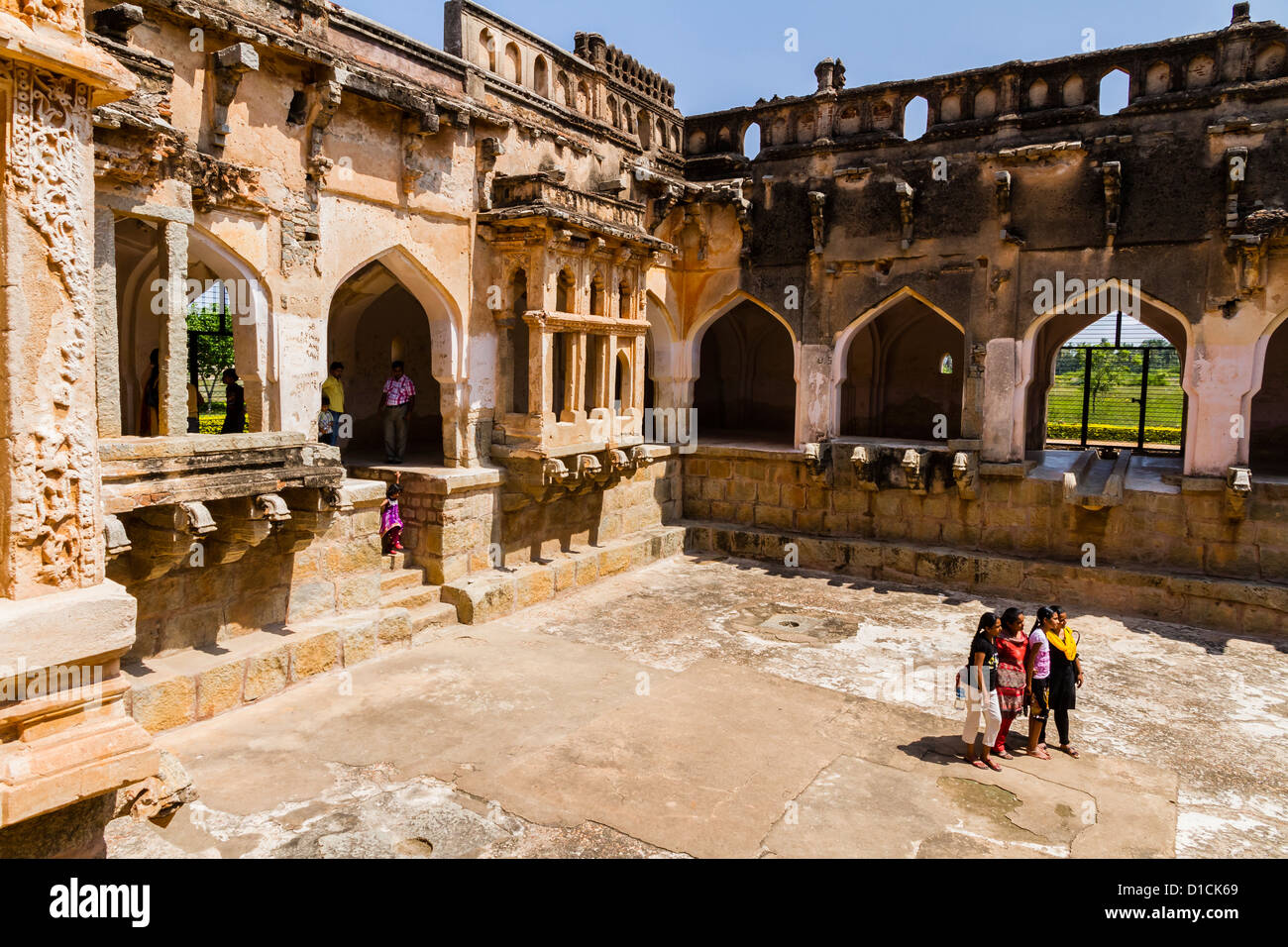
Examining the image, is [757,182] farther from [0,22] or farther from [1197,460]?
[0,22]

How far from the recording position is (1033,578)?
1036 centimetres

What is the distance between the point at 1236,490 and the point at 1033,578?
7.24ft

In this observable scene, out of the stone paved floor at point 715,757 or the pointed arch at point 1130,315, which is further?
the pointed arch at point 1130,315

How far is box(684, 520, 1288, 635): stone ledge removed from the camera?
9.27 metres

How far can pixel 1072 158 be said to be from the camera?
1014 cm

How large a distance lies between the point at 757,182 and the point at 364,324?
5.59 m

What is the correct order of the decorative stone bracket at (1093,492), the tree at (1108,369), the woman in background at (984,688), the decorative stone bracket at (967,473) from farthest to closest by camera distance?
the tree at (1108,369) < the decorative stone bracket at (967,473) < the decorative stone bracket at (1093,492) < the woman in background at (984,688)

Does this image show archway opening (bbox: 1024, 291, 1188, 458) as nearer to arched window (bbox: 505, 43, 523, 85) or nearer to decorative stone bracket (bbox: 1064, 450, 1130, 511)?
decorative stone bracket (bbox: 1064, 450, 1130, 511)

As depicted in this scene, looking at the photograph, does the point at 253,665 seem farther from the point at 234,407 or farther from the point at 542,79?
the point at 542,79

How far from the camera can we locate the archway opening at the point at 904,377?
15.7 meters

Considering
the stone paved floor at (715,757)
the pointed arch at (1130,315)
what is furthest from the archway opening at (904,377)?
the stone paved floor at (715,757)

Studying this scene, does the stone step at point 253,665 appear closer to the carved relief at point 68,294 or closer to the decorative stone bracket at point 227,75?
the carved relief at point 68,294

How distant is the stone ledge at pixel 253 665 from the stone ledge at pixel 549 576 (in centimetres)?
82

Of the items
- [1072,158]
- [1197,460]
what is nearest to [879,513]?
[1197,460]
